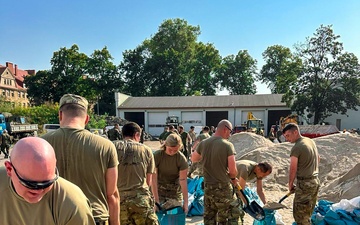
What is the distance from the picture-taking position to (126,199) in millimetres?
3193

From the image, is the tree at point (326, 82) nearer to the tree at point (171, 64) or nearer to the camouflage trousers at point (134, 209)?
the tree at point (171, 64)

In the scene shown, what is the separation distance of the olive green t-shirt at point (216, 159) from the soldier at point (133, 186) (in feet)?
4.03

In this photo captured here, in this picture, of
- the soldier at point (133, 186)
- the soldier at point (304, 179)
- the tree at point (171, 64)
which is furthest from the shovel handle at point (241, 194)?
the tree at point (171, 64)

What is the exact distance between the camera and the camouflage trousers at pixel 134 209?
3.18 m

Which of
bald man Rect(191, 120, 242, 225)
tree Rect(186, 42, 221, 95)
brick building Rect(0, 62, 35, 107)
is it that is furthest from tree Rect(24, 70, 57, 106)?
bald man Rect(191, 120, 242, 225)

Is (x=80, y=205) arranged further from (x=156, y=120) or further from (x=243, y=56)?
(x=243, y=56)

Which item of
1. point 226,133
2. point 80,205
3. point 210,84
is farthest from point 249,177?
point 210,84

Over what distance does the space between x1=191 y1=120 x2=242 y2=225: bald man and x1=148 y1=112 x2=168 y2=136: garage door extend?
31.0 m

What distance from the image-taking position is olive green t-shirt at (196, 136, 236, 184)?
4148 mm

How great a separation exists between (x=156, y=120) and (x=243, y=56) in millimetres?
22883

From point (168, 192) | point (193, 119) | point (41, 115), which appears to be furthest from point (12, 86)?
point (168, 192)

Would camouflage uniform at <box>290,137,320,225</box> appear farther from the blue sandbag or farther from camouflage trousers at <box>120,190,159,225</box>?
camouflage trousers at <box>120,190,159,225</box>

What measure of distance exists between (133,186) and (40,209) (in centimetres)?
183

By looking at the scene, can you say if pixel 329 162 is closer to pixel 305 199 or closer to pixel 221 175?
pixel 305 199
